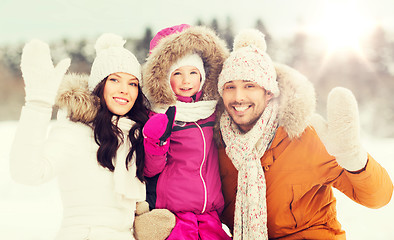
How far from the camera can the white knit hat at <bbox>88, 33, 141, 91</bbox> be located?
6.37 ft

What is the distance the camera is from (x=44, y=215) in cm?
372

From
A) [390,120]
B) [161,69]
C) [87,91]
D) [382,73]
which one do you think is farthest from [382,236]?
[382,73]

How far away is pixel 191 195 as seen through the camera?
1.90 metres

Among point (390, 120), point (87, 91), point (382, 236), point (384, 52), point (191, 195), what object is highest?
point (384, 52)

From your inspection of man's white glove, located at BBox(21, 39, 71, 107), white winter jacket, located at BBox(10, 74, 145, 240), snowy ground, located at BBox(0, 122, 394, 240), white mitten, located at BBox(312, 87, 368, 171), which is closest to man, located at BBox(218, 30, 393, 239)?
white mitten, located at BBox(312, 87, 368, 171)

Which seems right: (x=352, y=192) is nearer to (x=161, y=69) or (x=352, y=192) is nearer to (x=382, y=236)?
(x=161, y=69)

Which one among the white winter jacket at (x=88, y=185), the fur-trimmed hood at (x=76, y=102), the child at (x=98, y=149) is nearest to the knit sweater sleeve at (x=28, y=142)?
the child at (x=98, y=149)

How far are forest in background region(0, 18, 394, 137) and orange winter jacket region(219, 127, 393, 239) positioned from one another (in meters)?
5.69

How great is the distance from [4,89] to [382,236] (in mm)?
7756

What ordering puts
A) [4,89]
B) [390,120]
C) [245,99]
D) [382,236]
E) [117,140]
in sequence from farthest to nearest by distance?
[390,120] < [4,89] < [382,236] < [245,99] < [117,140]

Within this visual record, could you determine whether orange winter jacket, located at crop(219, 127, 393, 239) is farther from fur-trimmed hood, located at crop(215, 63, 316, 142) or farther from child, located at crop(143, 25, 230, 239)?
child, located at crop(143, 25, 230, 239)

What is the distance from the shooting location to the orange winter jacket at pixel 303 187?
1957 mm

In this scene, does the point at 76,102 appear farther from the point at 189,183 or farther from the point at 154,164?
the point at 189,183

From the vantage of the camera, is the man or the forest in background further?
the forest in background
